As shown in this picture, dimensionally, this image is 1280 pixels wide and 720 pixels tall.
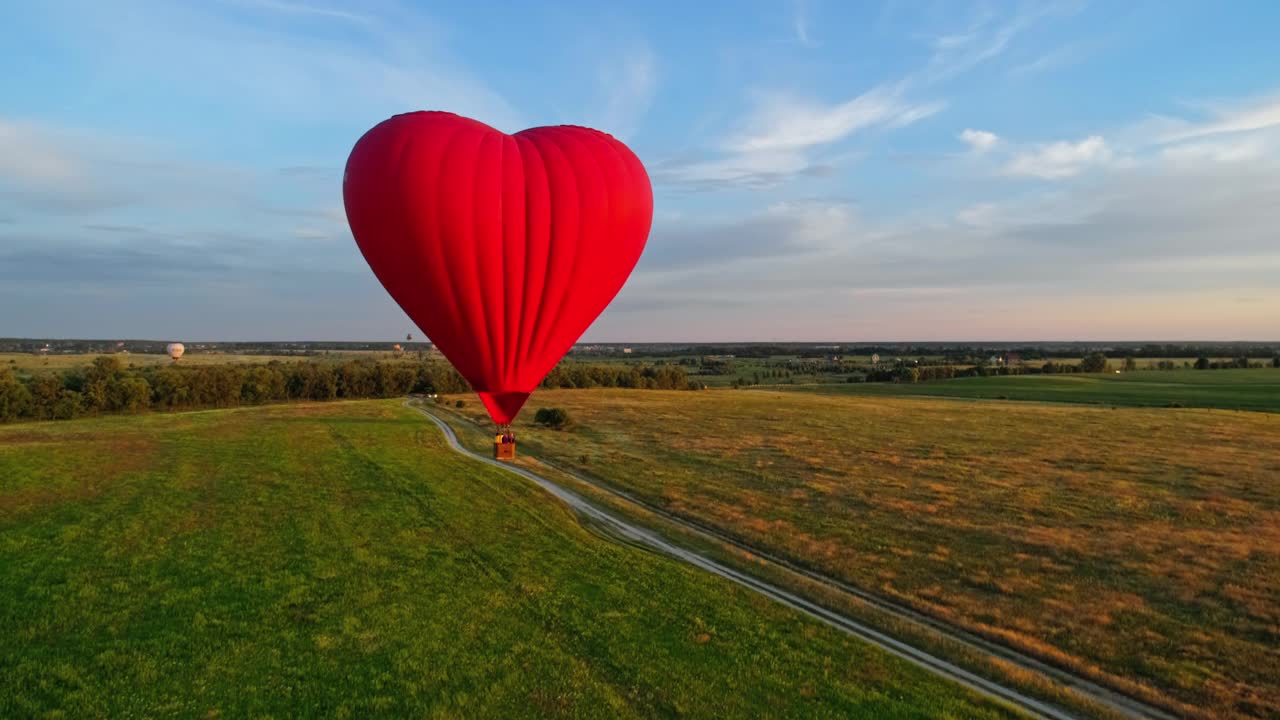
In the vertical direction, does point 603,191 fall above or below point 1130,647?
above

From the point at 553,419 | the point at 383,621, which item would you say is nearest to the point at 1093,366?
the point at 553,419

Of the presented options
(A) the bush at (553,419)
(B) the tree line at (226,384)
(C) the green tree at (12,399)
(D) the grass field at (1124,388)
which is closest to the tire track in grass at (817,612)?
(A) the bush at (553,419)

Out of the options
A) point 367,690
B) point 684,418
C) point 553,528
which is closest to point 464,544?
point 553,528

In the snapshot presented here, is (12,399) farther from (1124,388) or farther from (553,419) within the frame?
(1124,388)

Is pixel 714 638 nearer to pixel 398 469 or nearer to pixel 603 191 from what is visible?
pixel 603 191

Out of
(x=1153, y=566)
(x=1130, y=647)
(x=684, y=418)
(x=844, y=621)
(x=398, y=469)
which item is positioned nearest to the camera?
(x=1130, y=647)

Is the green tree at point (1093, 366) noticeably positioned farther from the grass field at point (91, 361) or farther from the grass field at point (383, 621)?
the grass field at point (383, 621)
